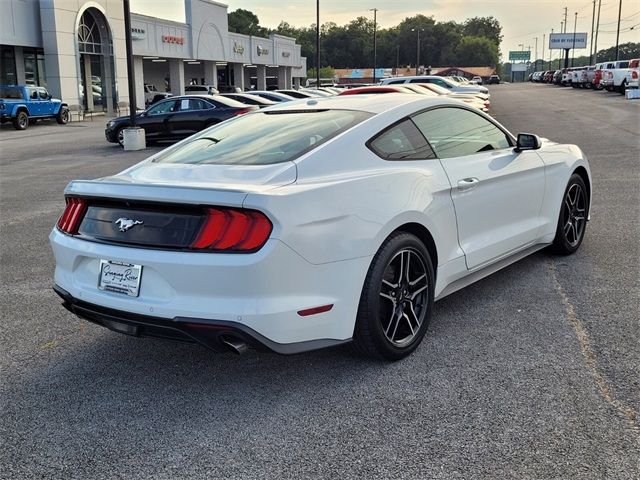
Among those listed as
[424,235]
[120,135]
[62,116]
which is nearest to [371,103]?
[424,235]

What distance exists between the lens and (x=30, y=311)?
15.9 ft

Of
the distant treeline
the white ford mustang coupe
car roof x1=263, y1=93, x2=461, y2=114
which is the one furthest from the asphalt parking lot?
the distant treeline

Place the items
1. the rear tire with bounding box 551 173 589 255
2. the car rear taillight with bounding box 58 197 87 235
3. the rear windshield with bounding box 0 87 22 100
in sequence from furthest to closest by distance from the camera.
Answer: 1. the rear windshield with bounding box 0 87 22 100
2. the rear tire with bounding box 551 173 589 255
3. the car rear taillight with bounding box 58 197 87 235

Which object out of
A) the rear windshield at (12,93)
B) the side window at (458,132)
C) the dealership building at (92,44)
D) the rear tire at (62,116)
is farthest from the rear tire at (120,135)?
the side window at (458,132)

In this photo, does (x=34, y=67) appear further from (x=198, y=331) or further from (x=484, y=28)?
(x=484, y=28)

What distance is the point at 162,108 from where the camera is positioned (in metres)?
19.7

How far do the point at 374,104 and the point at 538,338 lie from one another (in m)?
1.86

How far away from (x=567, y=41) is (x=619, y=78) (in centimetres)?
8919

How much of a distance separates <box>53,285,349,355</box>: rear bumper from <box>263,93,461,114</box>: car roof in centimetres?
168

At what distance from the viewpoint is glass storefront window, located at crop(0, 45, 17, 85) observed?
3356 cm

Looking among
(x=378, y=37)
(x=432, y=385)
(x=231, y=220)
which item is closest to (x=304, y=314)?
(x=231, y=220)

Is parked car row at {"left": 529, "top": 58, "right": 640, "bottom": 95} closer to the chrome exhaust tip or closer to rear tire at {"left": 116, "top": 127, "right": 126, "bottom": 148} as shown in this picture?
rear tire at {"left": 116, "top": 127, "right": 126, "bottom": 148}

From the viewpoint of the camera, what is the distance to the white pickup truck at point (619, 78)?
127 ft

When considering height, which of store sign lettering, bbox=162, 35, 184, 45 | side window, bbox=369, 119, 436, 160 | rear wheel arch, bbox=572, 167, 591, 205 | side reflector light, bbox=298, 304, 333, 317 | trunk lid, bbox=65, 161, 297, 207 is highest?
store sign lettering, bbox=162, 35, 184, 45
